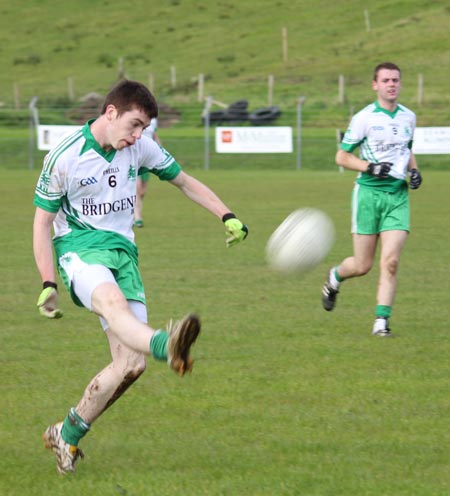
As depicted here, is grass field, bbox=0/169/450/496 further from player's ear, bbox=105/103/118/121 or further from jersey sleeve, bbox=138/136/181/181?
player's ear, bbox=105/103/118/121

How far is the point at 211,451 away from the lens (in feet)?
21.3

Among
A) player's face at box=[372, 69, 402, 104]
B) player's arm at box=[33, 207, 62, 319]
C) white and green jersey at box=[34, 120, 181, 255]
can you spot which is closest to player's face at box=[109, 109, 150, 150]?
white and green jersey at box=[34, 120, 181, 255]

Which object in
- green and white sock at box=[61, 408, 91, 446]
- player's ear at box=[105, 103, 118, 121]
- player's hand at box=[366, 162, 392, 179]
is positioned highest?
player's ear at box=[105, 103, 118, 121]

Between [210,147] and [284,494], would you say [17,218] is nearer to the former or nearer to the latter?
[284,494]

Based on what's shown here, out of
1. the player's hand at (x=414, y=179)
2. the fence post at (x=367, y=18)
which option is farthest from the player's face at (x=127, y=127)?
the fence post at (x=367, y=18)

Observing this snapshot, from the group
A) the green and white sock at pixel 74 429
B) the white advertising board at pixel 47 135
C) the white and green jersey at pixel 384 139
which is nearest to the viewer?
the green and white sock at pixel 74 429

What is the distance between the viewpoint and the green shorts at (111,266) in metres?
6.08

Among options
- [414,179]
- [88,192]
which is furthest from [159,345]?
[414,179]

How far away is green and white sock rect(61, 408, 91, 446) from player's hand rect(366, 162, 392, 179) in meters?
4.34

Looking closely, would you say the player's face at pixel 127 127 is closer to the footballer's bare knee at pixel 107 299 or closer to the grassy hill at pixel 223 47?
the footballer's bare knee at pixel 107 299

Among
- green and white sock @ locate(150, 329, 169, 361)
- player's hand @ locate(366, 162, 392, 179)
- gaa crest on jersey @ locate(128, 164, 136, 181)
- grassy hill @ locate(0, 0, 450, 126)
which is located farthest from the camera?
grassy hill @ locate(0, 0, 450, 126)

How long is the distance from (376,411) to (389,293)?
8.86 ft

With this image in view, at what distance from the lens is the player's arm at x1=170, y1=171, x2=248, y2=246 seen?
6371mm

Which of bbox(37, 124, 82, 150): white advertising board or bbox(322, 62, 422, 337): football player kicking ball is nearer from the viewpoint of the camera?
bbox(322, 62, 422, 337): football player kicking ball
